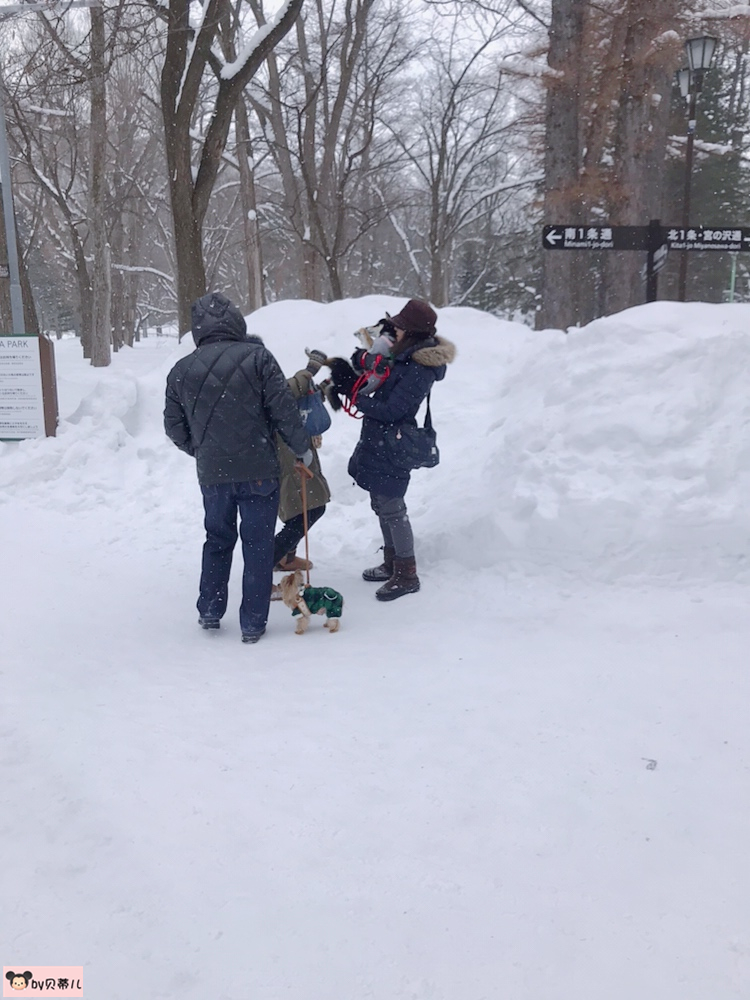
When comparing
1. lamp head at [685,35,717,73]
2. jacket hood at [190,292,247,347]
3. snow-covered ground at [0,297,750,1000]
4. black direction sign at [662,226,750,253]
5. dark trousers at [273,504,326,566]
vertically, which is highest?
lamp head at [685,35,717,73]

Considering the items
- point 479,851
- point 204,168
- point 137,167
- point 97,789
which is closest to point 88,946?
point 97,789

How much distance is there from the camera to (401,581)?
15.9ft

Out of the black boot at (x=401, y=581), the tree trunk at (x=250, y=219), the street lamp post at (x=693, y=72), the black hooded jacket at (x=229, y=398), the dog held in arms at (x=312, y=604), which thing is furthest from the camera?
the tree trunk at (x=250, y=219)

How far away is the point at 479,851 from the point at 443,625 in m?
1.95

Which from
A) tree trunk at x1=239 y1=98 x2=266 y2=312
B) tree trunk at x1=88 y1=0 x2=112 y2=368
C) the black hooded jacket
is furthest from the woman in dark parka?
tree trunk at x1=239 y1=98 x2=266 y2=312

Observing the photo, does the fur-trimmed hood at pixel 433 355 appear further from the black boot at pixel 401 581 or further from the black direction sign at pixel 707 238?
the black direction sign at pixel 707 238

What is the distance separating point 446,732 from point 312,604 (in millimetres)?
1398

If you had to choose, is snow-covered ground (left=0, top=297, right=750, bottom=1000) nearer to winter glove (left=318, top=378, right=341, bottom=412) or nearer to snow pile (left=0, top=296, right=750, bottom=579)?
snow pile (left=0, top=296, right=750, bottom=579)

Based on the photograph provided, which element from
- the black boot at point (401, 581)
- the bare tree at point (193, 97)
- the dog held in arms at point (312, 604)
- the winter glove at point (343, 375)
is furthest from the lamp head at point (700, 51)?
the dog held in arms at point (312, 604)

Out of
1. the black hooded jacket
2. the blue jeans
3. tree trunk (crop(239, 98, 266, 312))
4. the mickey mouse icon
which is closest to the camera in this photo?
the mickey mouse icon

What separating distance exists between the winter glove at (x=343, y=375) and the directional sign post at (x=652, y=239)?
12.4 ft

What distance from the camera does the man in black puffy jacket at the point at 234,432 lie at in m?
4.12

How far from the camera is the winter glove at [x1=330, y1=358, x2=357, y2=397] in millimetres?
4773

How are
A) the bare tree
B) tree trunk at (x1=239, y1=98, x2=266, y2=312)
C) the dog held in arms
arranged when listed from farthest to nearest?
tree trunk at (x1=239, y1=98, x2=266, y2=312) < the bare tree < the dog held in arms
